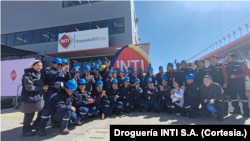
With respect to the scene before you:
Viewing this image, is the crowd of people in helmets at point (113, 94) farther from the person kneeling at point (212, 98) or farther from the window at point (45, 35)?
the window at point (45, 35)

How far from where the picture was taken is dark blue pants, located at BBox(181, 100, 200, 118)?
134 inches

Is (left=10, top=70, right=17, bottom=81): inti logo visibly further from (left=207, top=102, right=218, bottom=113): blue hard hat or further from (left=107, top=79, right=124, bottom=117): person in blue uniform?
(left=207, top=102, right=218, bottom=113): blue hard hat

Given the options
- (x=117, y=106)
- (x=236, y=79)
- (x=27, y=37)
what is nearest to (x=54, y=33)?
(x=27, y=37)

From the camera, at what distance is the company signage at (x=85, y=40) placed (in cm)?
992

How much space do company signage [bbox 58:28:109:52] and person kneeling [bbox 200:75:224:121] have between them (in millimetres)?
8077

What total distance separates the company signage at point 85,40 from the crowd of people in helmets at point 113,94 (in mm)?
5869

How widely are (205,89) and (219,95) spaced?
0.38 metres

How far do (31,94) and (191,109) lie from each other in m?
4.39

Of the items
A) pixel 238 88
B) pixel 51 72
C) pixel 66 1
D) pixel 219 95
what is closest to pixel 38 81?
pixel 51 72

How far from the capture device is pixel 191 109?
3.46 m

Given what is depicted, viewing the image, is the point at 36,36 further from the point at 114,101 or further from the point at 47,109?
the point at 114,101

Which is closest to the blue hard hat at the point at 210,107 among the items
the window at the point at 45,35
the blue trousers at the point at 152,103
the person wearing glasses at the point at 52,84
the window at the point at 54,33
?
the blue trousers at the point at 152,103

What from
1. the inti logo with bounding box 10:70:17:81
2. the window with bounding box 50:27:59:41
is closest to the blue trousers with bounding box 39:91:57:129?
the inti logo with bounding box 10:70:17:81

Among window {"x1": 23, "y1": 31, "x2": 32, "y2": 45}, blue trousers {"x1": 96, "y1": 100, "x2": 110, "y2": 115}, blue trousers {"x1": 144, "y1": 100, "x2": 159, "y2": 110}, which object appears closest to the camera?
blue trousers {"x1": 96, "y1": 100, "x2": 110, "y2": 115}
